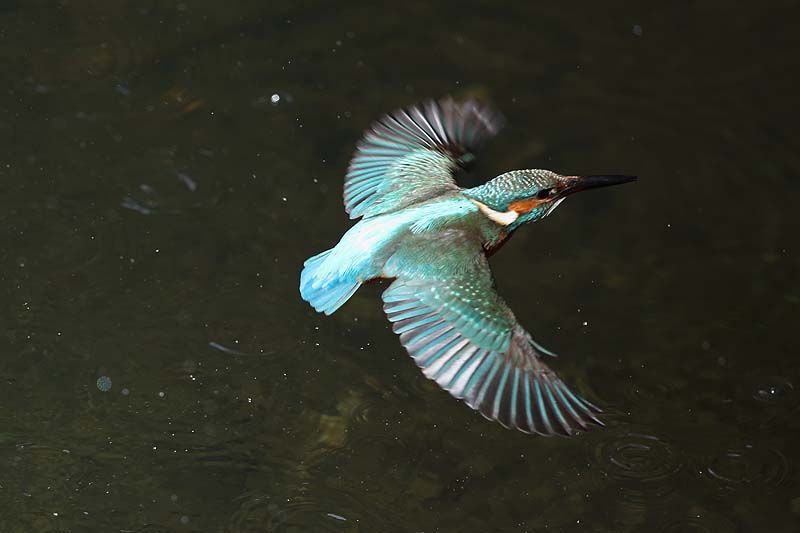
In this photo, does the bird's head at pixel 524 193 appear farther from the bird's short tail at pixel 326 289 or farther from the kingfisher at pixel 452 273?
the bird's short tail at pixel 326 289

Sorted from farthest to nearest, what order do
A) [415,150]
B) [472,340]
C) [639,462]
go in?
[415,150]
[639,462]
[472,340]

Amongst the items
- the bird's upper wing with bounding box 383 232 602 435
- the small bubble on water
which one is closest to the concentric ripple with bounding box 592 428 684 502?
the bird's upper wing with bounding box 383 232 602 435

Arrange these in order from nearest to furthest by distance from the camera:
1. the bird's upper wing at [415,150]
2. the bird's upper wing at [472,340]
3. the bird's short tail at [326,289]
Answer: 1. the bird's upper wing at [472,340]
2. the bird's short tail at [326,289]
3. the bird's upper wing at [415,150]

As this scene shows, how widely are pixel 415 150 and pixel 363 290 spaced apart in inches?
27.7

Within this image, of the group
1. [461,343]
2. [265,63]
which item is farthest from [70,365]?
[265,63]

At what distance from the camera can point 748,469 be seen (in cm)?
412

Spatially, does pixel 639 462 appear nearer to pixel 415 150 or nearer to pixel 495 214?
pixel 495 214

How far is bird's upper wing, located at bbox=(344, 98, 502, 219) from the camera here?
4.14 metres

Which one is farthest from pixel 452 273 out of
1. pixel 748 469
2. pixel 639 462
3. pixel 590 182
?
pixel 748 469

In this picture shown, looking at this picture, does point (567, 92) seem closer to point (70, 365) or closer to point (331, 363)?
point (331, 363)

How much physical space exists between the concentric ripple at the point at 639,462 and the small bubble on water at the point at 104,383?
1.74 meters

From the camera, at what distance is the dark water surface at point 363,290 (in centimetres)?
399

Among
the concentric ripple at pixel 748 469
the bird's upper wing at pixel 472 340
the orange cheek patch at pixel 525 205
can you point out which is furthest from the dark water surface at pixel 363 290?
the orange cheek patch at pixel 525 205

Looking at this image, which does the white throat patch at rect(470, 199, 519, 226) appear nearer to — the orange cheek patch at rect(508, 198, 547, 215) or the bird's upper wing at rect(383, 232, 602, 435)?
the orange cheek patch at rect(508, 198, 547, 215)
